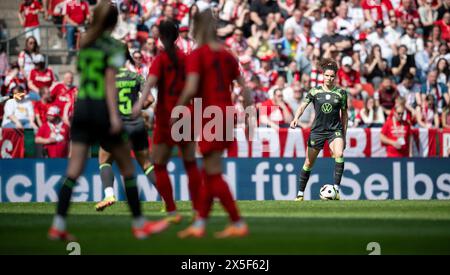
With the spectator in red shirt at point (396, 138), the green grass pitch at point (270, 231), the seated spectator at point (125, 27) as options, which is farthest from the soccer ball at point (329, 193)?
the seated spectator at point (125, 27)

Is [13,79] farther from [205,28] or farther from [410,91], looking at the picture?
[205,28]

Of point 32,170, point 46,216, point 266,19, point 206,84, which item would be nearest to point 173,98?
point 206,84

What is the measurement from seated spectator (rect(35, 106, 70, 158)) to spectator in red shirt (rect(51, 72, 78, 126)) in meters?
0.28

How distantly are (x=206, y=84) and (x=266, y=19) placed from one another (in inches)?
649

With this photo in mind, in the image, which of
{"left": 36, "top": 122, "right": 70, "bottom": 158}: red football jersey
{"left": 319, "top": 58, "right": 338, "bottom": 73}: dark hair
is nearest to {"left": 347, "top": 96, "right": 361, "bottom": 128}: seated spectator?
{"left": 319, "top": 58, "right": 338, "bottom": 73}: dark hair

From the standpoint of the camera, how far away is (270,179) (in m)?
22.2

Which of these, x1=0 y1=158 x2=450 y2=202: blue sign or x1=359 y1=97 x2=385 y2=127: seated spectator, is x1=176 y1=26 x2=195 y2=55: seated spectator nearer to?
x1=0 y1=158 x2=450 y2=202: blue sign

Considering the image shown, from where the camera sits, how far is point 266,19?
27.5 m

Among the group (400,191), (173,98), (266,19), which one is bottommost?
(400,191)

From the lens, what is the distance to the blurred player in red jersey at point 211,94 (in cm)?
1103

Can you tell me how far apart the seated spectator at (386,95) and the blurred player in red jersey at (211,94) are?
14.4 metres

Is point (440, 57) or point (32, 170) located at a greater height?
point (440, 57)

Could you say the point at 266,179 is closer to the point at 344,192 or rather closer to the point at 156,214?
the point at 344,192
